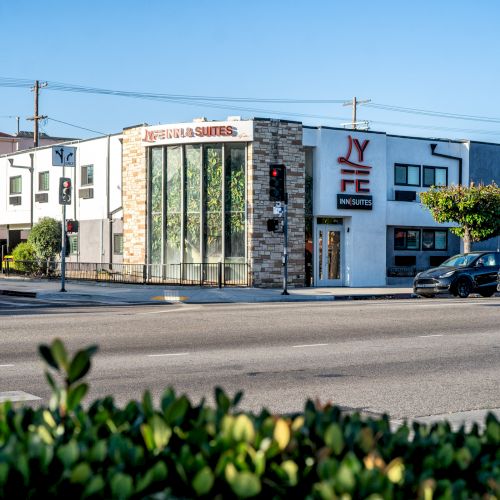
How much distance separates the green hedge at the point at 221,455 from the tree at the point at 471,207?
31.4 m

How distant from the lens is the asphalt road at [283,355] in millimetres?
9492

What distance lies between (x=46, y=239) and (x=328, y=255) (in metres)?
13.9

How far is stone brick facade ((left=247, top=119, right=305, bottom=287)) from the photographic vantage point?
111 ft

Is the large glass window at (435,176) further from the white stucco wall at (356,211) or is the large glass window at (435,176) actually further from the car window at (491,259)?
the car window at (491,259)

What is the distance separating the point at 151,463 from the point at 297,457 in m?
0.53

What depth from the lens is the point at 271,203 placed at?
34.5 m

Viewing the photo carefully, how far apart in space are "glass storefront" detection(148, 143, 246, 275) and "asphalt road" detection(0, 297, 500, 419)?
44.5 feet

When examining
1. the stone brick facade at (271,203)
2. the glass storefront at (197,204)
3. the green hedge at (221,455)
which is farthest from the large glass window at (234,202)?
the green hedge at (221,455)

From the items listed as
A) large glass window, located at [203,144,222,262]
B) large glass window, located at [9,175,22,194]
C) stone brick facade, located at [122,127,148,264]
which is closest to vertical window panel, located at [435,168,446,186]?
large glass window, located at [203,144,222,262]

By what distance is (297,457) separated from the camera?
3.17 metres

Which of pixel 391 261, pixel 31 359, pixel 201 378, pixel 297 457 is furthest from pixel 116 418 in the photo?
pixel 391 261

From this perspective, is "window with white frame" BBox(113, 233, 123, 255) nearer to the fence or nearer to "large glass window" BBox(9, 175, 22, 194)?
the fence

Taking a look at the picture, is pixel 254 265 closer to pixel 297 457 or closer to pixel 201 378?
pixel 201 378

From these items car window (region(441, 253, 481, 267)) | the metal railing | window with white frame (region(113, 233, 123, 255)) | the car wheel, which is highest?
window with white frame (region(113, 233, 123, 255))
